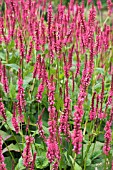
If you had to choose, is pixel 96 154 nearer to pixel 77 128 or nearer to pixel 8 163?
pixel 8 163

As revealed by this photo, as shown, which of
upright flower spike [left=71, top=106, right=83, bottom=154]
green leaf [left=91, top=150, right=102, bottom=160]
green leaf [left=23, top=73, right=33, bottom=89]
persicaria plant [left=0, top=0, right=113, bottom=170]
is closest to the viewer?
upright flower spike [left=71, top=106, right=83, bottom=154]

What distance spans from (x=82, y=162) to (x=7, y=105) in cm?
100

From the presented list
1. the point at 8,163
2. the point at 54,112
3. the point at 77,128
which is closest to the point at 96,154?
the point at 8,163

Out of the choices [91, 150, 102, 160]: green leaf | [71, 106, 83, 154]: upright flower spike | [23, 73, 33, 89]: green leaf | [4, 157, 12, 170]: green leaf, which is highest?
[71, 106, 83, 154]: upright flower spike

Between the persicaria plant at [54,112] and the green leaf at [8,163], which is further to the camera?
the green leaf at [8,163]

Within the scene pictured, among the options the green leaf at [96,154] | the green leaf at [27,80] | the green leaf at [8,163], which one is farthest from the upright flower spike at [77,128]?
the green leaf at [27,80]

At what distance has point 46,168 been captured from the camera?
2.97 metres

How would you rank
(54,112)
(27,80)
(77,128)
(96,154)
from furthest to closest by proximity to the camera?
(27,80) < (96,154) < (54,112) < (77,128)

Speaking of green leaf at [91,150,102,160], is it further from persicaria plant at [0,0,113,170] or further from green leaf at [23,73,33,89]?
green leaf at [23,73,33,89]

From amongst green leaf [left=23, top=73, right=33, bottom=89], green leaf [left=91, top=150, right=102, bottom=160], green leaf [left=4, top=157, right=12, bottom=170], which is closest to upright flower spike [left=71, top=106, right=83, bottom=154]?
green leaf [left=91, top=150, right=102, bottom=160]

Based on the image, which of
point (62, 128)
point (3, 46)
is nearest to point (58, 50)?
point (62, 128)

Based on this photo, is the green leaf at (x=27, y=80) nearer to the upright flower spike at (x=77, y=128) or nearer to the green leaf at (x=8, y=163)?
the green leaf at (x=8, y=163)

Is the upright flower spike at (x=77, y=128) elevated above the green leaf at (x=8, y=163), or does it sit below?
above

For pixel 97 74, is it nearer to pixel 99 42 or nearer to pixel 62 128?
pixel 99 42
